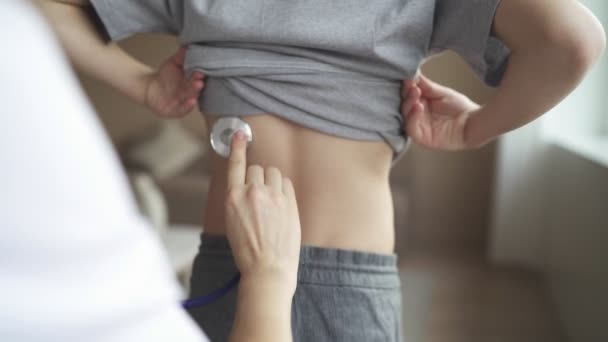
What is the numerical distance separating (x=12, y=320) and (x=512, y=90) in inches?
23.8

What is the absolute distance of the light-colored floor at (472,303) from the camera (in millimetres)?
2311

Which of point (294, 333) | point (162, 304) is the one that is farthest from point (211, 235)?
point (162, 304)

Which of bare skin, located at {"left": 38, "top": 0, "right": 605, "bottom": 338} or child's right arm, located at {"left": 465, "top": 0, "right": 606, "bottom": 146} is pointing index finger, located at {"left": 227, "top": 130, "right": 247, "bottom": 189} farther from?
child's right arm, located at {"left": 465, "top": 0, "right": 606, "bottom": 146}

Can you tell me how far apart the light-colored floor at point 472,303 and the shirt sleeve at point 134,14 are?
67.1 inches

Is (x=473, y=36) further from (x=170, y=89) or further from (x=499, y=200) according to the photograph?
(x=499, y=200)

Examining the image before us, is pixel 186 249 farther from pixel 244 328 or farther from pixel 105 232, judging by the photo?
pixel 105 232

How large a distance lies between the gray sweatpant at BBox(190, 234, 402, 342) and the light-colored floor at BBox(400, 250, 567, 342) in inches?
60.9

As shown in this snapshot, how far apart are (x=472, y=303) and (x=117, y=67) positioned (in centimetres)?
206

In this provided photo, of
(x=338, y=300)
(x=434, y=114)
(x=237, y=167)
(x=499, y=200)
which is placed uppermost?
(x=499, y=200)

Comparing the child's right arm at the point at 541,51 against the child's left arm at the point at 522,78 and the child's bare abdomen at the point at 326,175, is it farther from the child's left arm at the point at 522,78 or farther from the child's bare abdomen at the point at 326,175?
the child's bare abdomen at the point at 326,175

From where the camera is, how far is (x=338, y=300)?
2.63ft

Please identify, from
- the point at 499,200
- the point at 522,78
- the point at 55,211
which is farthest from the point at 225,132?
the point at 499,200

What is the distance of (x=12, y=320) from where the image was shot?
0.31 m

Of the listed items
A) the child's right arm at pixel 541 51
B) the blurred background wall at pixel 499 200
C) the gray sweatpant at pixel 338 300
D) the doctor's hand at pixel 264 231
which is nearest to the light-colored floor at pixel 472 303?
the blurred background wall at pixel 499 200
